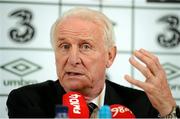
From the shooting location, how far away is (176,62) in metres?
3.14

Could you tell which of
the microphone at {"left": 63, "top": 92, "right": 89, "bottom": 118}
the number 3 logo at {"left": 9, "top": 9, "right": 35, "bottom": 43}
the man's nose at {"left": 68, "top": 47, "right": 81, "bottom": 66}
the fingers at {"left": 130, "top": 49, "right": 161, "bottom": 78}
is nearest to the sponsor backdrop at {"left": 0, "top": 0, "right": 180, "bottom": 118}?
the number 3 logo at {"left": 9, "top": 9, "right": 35, "bottom": 43}

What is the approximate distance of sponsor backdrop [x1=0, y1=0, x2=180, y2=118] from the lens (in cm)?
299

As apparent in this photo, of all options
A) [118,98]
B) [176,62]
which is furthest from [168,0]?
[118,98]

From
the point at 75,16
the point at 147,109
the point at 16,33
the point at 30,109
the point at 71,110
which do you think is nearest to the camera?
the point at 71,110

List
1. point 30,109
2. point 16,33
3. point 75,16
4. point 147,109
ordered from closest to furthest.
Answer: point 30,109
point 75,16
point 147,109
point 16,33

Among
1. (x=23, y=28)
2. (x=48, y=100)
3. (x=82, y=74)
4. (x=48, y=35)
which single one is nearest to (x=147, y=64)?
(x=82, y=74)

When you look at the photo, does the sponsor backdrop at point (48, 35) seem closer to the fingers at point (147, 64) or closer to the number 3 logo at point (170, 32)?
the number 3 logo at point (170, 32)

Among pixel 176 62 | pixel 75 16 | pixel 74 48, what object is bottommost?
pixel 176 62

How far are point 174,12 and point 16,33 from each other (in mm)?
1270

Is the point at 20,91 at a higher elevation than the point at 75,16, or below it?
below

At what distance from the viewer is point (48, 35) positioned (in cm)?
302

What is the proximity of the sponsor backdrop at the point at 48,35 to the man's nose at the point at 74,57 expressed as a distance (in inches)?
57.5

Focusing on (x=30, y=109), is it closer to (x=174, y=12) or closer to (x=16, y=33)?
(x=16, y=33)

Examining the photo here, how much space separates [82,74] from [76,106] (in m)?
0.35
